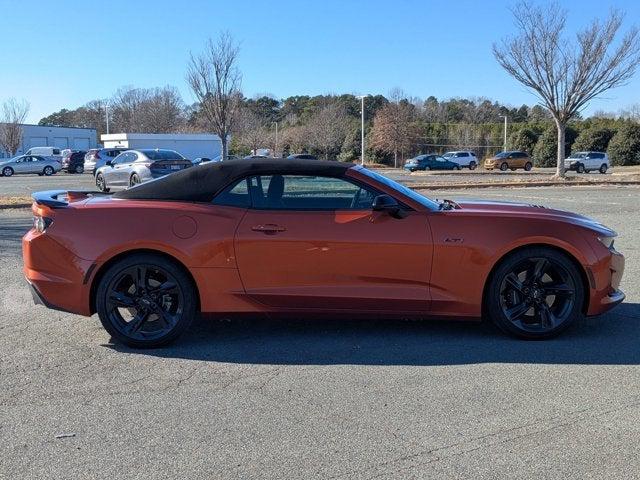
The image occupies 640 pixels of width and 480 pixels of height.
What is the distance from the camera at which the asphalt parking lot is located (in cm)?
321

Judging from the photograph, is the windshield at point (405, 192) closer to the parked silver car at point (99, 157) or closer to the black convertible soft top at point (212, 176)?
the black convertible soft top at point (212, 176)

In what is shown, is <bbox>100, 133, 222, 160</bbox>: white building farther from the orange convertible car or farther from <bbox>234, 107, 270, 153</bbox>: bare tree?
the orange convertible car

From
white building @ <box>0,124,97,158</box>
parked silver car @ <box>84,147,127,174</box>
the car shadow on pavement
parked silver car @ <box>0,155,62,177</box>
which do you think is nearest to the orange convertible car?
the car shadow on pavement

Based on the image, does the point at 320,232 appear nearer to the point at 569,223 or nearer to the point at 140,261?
the point at 140,261

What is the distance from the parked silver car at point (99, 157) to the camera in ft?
131

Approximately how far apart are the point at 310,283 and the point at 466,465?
2109 millimetres

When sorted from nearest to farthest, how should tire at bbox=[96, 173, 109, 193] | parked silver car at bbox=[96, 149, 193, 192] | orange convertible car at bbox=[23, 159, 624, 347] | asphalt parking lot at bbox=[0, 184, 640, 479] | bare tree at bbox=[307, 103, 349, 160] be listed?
asphalt parking lot at bbox=[0, 184, 640, 479] < orange convertible car at bbox=[23, 159, 624, 347] < parked silver car at bbox=[96, 149, 193, 192] < tire at bbox=[96, 173, 109, 193] < bare tree at bbox=[307, 103, 349, 160]

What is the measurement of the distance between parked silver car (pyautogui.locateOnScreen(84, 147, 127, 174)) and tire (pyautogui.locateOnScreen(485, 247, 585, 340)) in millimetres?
36711

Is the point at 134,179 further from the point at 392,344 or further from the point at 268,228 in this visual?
the point at 392,344

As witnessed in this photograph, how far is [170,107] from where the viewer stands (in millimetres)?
86625

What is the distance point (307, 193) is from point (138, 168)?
16000 millimetres

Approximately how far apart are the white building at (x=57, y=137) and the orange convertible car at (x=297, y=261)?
8162cm

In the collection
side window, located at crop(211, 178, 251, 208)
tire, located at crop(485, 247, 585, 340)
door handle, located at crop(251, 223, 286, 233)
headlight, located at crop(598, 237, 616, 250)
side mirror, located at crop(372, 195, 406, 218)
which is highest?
side window, located at crop(211, 178, 251, 208)

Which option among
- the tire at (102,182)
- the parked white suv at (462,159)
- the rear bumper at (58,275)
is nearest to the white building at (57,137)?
the parked white suv at (462,159)
